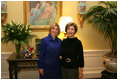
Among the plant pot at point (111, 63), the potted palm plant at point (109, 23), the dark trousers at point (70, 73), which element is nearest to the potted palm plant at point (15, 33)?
the dark trousers at point (70, 73)

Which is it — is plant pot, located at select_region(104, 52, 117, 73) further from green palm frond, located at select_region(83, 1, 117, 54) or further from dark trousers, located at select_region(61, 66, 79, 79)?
dark trousers, located at select_region(61, 66, 79, 79)

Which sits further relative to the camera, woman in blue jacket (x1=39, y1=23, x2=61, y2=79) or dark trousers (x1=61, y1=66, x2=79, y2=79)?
woman in blue jacket (x1=39, y1=23, x2=61, y2=79)

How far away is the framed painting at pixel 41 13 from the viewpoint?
10.3 feet

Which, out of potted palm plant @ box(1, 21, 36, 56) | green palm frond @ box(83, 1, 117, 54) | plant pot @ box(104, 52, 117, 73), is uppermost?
green palm frond @ box(83, 1, 117, 54)

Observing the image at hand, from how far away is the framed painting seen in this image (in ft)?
10.3

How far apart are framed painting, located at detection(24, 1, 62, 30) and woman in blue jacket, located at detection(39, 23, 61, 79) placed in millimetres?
1142

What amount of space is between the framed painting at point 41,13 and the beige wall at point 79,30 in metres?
0.13

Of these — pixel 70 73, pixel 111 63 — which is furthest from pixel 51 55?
pixel 111 63

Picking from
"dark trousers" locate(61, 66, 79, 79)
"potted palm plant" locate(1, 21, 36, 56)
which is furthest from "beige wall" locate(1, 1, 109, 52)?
"dark trousers" locate(61, 66, 79, 79)

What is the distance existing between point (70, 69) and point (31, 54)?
3.59 ft

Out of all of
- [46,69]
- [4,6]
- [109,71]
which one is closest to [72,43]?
[46,69]

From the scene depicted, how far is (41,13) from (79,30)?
103cm

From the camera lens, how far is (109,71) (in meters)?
2.89

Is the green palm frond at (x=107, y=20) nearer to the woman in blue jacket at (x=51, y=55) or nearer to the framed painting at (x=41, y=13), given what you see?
the framed painting at (x=41, y=13)
